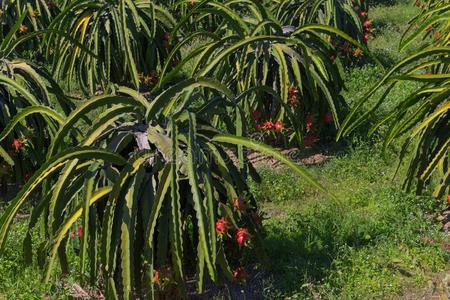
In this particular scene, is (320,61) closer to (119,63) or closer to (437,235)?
(437,235)

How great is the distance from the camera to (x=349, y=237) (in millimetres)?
4797

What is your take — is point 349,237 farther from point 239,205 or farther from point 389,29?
point 389,29

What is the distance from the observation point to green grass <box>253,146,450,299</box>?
420cm

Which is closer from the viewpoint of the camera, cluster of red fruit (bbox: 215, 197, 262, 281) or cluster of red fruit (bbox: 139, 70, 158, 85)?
cluster of red fruit (bbox: 215, 197, 262, 281)

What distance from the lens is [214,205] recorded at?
354cm

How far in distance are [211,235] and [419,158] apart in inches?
79.1

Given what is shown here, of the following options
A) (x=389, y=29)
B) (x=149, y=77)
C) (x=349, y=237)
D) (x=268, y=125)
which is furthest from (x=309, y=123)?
(x=389, y=29)

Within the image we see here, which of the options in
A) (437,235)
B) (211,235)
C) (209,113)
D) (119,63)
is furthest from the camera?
(119,63)

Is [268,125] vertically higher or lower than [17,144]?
lower

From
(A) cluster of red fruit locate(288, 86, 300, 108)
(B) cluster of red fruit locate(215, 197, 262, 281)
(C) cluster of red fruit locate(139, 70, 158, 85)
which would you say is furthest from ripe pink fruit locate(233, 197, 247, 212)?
(C) cluster of red fruit locate(139, 70, 158, 85)

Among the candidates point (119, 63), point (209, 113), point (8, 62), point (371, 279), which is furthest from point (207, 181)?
point (119, 63)

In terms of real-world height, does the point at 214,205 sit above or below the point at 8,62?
below

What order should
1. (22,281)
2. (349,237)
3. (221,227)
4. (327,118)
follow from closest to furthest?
(221,227) < (22,281) < (349,237) < (327,118)

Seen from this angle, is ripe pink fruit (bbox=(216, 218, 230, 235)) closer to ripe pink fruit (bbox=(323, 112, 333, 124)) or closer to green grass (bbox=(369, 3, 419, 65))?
ripe pink fruit (bbox=(323, 112, 333, 124))
